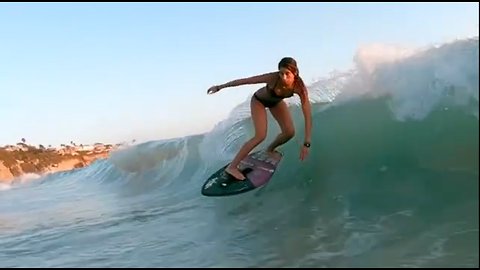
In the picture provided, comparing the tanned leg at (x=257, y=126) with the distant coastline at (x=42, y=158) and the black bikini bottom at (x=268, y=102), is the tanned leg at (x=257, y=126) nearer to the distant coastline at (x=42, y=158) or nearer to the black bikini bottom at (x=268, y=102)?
the black bikini bottom at (x=268, y=102)

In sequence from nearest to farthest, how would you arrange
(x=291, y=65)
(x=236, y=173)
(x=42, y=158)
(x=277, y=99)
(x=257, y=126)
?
(x=291, y=65), (x=277, y=99), (x=257, y=126), (x=236, y=173), (x=42, y=158)

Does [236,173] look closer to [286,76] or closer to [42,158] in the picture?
[286,76]

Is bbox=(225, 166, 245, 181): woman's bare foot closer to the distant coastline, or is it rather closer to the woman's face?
the woman's face

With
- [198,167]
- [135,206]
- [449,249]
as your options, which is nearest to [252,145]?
[449,249]

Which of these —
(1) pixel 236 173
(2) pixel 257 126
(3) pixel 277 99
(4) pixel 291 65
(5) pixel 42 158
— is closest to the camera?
(4) pixel 291 65

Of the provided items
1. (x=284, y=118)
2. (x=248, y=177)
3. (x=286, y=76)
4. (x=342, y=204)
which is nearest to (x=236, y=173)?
(x=248, y=177)

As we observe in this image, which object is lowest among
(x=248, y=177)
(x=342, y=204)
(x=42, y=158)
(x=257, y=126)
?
(x=342, y=204)

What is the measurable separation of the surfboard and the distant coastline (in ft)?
97.9

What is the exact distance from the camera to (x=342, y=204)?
6.00 m

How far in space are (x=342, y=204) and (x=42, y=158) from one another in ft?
123

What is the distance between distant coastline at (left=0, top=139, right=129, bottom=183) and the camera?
37.3 meters

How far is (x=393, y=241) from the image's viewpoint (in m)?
4.85

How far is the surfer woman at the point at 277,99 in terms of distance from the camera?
17.4 ft

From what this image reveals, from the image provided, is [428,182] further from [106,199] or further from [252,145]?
[106,199]
